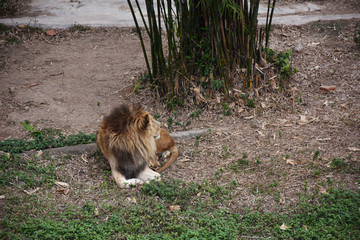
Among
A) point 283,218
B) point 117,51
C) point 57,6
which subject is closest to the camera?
A: point 283,218

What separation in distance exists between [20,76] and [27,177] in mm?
3238

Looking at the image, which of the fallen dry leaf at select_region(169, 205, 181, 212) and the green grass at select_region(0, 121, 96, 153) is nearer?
the fallen dry leaf at select_region(169, 205, 181, 212)

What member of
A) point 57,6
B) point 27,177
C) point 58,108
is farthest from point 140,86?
point 57,6

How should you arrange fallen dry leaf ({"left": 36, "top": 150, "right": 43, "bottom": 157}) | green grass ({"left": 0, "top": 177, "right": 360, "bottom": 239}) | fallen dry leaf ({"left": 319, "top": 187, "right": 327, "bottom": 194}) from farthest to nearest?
fallen dry leaf ({"left": 36, "top": 150, "right": 43, "bottom": 157}) → fallen dry leaf ({"left": 319, "top": 187, "right": 327, "bottom": 194}) → green grass ({"left": 0, "top": 177, "right": 360, "bottom": 239})

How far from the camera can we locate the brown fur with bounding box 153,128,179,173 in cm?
477

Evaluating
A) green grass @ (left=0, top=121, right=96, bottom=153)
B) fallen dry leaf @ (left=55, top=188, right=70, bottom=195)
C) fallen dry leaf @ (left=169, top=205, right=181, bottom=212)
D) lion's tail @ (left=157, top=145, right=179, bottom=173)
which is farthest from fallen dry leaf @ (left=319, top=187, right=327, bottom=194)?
green grass @ (left=0, top=121, right=96, bottom=153)

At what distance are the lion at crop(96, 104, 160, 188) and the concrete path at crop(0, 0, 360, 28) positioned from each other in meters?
5.25

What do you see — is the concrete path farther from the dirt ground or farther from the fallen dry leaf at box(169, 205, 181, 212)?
the fallen dry leaf at box(169, 205, 181, 212)

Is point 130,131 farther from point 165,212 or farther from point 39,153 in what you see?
point 39,153

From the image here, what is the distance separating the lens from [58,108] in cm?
614

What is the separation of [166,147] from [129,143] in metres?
0.75

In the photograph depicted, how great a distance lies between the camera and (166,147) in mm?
4930

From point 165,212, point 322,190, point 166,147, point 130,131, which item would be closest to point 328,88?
point 322,190

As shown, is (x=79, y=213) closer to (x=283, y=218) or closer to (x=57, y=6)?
(x=283, y=218)
